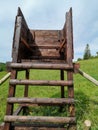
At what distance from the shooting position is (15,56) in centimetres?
555

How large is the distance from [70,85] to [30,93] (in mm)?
6716

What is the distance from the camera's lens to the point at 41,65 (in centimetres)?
550

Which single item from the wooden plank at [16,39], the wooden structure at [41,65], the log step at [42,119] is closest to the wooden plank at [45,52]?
the wooden structure at [41,65]

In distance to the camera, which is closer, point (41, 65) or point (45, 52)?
point (41, 65)

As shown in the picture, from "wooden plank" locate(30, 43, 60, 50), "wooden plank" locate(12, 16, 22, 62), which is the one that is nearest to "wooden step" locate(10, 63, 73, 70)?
"wooden plank" locate(12, 16, 22, 62)

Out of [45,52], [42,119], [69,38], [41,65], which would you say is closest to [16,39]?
[41,65]

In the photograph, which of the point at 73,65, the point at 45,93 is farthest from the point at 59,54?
the point at 45,93

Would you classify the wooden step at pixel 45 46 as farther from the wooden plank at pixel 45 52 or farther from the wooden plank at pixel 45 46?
the wooden plank at pixel 45 52

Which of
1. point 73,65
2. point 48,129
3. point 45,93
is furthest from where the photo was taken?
point 45,93

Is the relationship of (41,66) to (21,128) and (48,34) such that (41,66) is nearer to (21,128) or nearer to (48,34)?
(21,128)

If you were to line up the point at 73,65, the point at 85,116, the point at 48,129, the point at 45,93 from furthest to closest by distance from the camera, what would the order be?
the point at 45,93
the point at 85,116
the point at 73,65
the point at 48,129

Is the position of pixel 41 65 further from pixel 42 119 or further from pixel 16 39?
pixel 42 119

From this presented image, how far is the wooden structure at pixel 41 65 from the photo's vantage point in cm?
513

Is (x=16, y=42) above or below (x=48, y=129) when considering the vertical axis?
above
